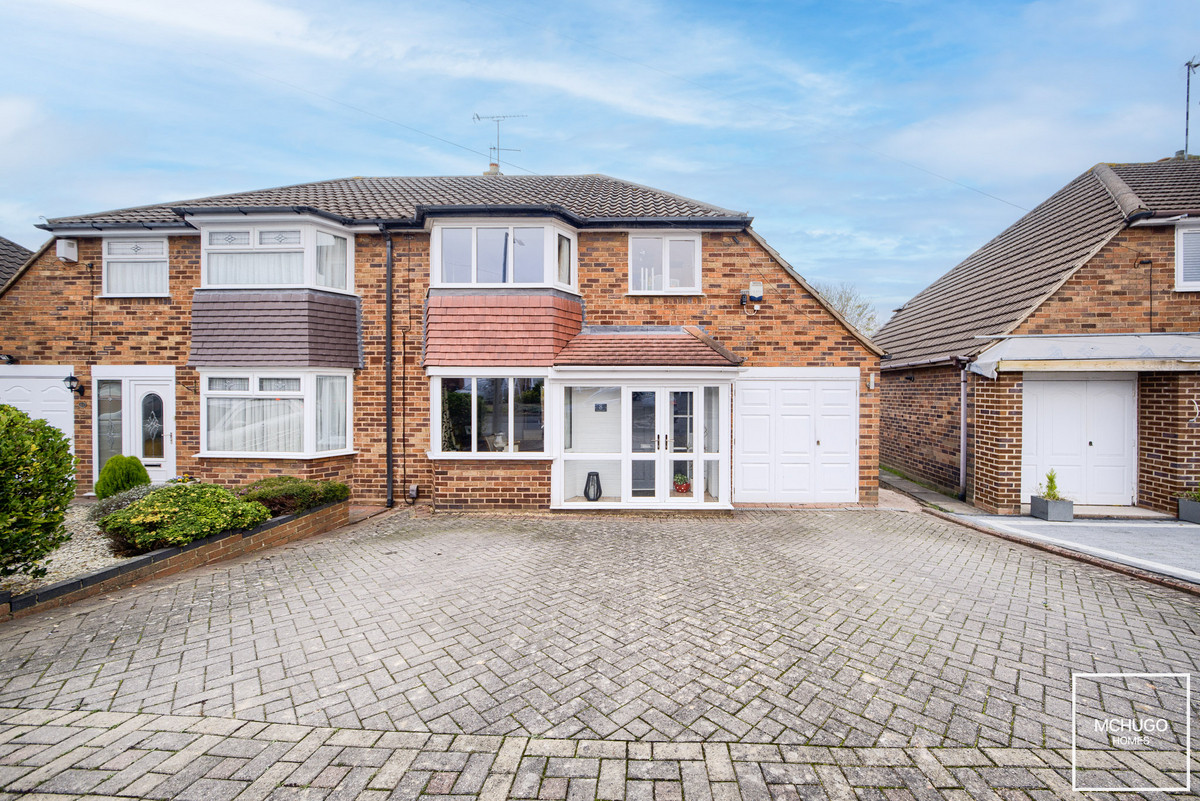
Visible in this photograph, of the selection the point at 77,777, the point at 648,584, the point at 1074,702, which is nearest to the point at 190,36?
the point at 77,777

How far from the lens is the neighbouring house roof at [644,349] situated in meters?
Answer: 8.52

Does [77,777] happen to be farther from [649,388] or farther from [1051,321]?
[1051,321]

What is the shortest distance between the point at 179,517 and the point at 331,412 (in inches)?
143

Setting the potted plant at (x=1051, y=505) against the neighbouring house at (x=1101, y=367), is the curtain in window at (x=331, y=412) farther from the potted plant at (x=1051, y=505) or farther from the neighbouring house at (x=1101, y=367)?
the potted plant at (x=1051, y=505)

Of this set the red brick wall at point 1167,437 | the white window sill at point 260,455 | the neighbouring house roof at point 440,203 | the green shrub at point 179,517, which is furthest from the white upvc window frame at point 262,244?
the red brick wall at point 1167,437

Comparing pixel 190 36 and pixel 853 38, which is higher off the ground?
pixel 853 38

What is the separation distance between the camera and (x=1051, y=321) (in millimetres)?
8891

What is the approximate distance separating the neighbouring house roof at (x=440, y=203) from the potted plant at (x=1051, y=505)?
7.18 metres

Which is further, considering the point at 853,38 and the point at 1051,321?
the point at 853,38

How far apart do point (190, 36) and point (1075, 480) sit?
63.6 ft

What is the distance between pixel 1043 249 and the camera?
1027cm

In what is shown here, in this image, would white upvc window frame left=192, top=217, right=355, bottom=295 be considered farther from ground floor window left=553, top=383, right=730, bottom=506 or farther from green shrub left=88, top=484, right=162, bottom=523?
ground floor window left=553, top=383, right=730, bottom=506

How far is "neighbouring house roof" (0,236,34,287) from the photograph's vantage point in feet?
40.5

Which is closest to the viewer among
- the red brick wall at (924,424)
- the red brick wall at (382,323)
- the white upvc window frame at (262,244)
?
the white upvc window frame at (262,244)
